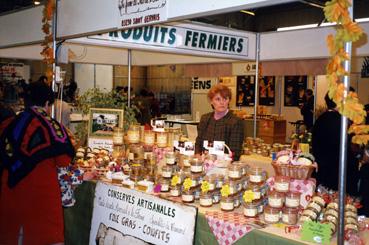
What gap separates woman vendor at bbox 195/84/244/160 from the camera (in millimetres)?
3748

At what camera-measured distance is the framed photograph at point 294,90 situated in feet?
37.9

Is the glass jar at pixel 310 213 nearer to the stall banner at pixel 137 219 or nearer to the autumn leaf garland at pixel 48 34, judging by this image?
the stall banner at pixel 137 219

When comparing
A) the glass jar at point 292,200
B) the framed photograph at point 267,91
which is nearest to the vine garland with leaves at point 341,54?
the glass jar at point 292,200

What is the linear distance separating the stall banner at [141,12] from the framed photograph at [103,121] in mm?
1388

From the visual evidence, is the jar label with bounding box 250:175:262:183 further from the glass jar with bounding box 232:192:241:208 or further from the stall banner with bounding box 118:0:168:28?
the stall banner with bounding box 118:0:168:28

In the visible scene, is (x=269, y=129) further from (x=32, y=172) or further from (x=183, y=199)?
(x=32, y=172)

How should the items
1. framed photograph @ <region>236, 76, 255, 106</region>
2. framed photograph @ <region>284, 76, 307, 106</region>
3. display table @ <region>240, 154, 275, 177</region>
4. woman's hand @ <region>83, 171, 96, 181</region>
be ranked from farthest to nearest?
framed photograph @ <region>236, 76, 255, 106</region>, framed photograph @ <region>284, 76, 307, 106</region>, display table @ <region>240, 154, 275, 177</region>, woman's hand @ <region>83, 171, 96, 181</region>

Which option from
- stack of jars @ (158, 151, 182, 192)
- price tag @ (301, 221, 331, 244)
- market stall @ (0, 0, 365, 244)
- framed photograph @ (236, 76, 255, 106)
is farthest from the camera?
framed photograph @ (236, 76, 255, 106)

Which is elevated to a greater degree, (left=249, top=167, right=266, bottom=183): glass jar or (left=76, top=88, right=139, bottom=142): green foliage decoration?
(left=76, top=88, right=139, bottom=142): green foliage decoration

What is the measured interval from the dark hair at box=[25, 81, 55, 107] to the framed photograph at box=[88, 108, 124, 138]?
1.55m

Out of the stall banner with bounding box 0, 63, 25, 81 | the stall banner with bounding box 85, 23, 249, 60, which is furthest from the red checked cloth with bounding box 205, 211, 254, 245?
the stall banner with bounding box 0, 63, 25, 81

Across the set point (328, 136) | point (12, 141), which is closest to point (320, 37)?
point (328, 136)

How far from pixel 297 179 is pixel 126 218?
1.20 metres

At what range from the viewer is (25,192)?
2369mm
